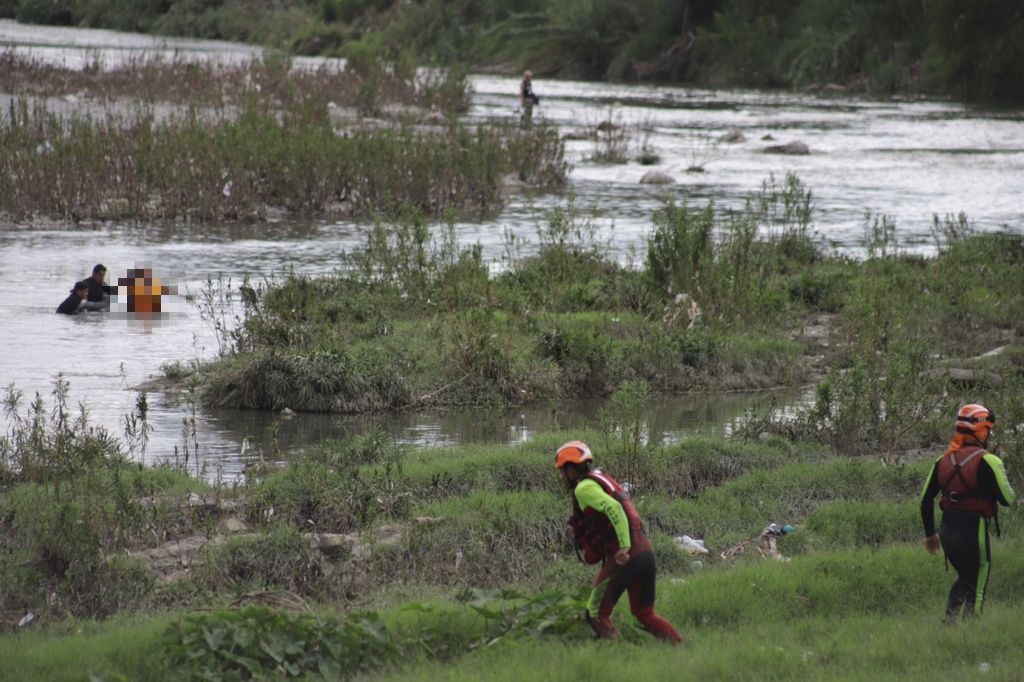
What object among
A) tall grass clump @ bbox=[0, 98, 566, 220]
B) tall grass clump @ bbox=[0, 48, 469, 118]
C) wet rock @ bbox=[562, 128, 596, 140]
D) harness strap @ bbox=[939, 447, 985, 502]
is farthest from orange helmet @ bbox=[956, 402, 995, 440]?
wet rock @ bbox=[562, 128, 596, 140]

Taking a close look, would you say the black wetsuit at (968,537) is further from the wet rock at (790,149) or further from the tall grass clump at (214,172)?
the wet rock at (790,149)

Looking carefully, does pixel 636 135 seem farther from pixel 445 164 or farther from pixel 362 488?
pixel 362 488

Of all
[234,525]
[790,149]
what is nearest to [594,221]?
[790,149]

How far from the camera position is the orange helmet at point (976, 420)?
7668mm

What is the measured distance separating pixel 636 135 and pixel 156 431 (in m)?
27.4

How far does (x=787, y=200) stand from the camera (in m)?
19.4

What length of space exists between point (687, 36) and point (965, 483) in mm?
57568

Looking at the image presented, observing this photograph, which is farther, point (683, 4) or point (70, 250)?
point (683, 4)

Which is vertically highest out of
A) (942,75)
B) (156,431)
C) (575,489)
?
(942,75)

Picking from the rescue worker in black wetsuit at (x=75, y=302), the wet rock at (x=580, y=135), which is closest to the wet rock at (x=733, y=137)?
the wet rock at (x=580, y=135)

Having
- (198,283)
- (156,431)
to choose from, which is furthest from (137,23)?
(156,431)

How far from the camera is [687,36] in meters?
63.1

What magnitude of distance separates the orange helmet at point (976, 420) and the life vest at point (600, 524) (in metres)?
1.96

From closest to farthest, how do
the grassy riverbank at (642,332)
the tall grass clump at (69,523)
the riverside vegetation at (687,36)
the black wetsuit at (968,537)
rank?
the black wetsuit at (968,537) → the tall grass clump at (69,523) → the grassy riverbank at (642,332) → the riverside vegetation at (687,36)
